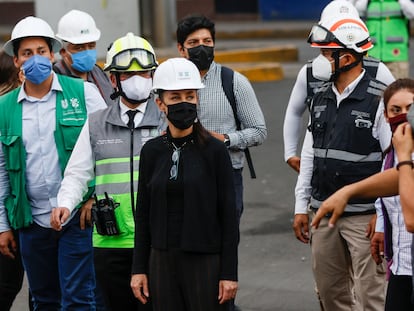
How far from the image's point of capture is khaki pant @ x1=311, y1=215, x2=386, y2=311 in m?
6.02

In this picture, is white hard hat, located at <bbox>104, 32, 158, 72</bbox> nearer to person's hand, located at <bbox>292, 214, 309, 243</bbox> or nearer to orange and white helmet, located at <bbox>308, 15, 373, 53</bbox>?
orange and white helmet, located at <bbox>308, 15, 373, 53</bbox>

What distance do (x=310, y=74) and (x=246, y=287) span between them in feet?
6.39

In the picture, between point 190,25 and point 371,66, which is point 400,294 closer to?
point 371,66

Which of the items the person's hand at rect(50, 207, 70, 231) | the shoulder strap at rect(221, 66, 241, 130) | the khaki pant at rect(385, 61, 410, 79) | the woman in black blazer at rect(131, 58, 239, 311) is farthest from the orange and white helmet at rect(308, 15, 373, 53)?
the khaki pant at rect(385, 61, 410, 79)

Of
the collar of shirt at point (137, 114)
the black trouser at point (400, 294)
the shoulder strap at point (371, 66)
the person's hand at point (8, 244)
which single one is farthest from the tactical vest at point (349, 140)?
the person's hand at point (8, 244)

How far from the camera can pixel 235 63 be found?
706 inches

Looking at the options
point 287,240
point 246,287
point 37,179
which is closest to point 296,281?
point 246,287

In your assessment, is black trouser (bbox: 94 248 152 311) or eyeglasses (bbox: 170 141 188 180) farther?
black trouser (bbox: 94 248 152 311)

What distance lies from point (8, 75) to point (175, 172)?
83.9 inches

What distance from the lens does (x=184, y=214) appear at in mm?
5195

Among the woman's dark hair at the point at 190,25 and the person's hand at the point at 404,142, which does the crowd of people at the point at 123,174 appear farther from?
the person's hand at the point at 404,142

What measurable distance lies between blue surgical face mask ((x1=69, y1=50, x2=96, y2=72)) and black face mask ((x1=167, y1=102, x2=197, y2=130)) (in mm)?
2057

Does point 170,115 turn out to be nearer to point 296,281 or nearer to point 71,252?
point 71,252

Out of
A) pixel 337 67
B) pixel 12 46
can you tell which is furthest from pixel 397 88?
pixel 12 46
